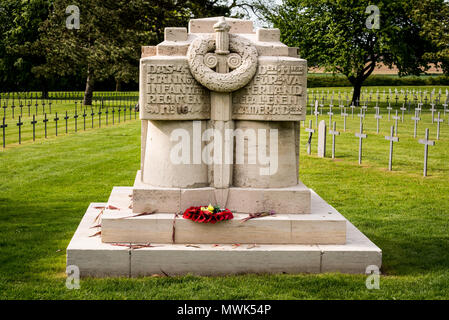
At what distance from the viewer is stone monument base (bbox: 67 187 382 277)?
636cm

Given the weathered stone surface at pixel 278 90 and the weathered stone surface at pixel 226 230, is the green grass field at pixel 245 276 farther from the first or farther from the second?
the weathered stone surface at pixel 278 90

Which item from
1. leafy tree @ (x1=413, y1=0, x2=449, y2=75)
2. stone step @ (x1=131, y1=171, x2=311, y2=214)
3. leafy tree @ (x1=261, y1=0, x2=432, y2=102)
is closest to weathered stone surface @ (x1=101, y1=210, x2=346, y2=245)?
stone step @ (x1=131, y1=171, x2=311, y2=214)

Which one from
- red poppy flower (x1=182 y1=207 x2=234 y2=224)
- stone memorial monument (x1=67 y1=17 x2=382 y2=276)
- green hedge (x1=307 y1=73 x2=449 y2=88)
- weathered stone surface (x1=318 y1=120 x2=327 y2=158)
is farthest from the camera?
green hedge (x1=307 y1=73 x2=449 y2=88)

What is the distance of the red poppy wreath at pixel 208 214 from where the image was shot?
6572mm

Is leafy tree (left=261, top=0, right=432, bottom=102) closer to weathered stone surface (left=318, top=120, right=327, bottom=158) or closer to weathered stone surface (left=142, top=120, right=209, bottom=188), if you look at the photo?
weathered stone surface (left=318, top=120, right=327, bottom=158)

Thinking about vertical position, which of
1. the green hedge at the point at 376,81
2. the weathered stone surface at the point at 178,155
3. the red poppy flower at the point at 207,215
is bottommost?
the red poppy flower at the point at 207,215

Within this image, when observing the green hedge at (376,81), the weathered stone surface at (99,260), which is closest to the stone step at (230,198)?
the weathered stone surface at (99,260)

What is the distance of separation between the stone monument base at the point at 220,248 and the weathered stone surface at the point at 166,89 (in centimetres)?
124

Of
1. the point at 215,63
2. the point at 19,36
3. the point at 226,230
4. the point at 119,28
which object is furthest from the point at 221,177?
the point at 19,36

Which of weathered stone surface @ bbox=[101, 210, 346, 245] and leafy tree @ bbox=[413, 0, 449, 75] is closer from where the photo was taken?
weathered stone surface @ bbox=[101, 210, 346, 245]

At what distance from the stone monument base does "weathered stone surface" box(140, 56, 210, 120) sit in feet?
4.07

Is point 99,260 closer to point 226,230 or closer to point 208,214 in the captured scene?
point 208,214

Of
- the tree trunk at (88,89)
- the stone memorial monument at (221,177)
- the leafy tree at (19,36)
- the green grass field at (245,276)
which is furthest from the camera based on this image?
the leafy tree at (19,36)

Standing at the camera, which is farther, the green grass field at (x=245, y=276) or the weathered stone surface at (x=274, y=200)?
the weathered stone surface at (x=274, y=200)
